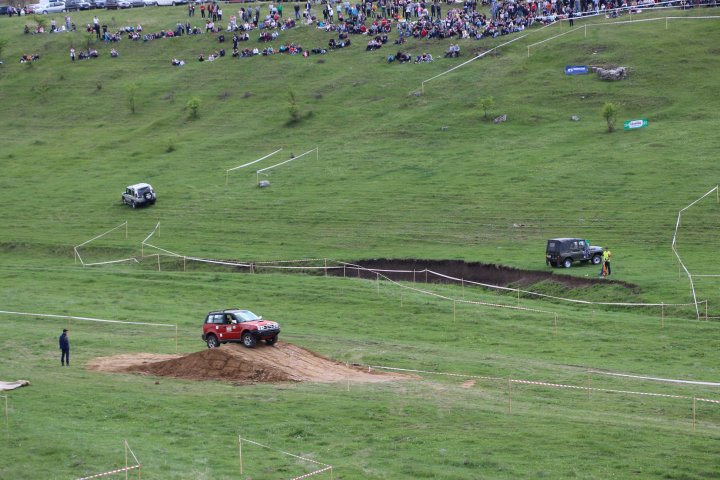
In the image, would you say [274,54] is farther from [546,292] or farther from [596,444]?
[596,444]

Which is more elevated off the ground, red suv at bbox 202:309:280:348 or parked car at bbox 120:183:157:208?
parked car at bbox 120:183:157:208

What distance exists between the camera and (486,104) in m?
92.4

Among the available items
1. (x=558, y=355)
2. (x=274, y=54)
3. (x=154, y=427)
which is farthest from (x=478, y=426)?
(x=274, y=54)

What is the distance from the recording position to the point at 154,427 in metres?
33.3

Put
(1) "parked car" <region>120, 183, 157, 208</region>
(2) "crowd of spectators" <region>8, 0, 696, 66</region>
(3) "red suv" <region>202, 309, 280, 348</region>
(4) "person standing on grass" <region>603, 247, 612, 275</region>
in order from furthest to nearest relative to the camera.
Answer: (2) "crowd of spectators" <region>8, 0, 696, 66</region>
(1) "parked car" <region>120, 183, 157, 208</region>
(4) "person standing on grass" <region>603, 247, 612, 275</region>
(3) "red suv" <region>202, 309, 280, 348</region>

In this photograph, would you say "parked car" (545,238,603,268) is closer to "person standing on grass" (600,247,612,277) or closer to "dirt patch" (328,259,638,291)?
"dirt patch" (328,259,638,291)

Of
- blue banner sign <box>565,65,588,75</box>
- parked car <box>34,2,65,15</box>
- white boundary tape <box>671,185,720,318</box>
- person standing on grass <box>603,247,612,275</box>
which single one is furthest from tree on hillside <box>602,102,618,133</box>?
parked car <box>34,2,65,15</box>

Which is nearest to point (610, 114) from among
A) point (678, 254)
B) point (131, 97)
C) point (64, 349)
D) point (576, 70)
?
point (576, 70)

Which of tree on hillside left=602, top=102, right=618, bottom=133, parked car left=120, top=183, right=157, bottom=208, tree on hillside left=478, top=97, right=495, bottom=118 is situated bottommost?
parked car left=120, top=183, right=157, bottom=208

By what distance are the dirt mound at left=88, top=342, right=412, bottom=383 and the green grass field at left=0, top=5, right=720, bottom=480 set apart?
1102 mm

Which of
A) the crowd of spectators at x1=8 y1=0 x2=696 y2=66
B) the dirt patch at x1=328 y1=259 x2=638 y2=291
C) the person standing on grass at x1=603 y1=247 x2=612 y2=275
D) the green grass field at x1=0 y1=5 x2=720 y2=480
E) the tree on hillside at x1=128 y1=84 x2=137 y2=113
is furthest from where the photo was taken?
the tree on hillside at x1=128 y1=84 x2=137 y2=113

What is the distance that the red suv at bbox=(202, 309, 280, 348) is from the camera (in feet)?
144

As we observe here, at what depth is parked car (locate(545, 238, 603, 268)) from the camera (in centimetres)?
6081

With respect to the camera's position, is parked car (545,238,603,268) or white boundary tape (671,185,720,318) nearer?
white boundary tape (671,185,720,318)
